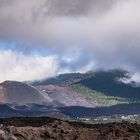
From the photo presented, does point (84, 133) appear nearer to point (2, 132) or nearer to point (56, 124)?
point (56, 124)

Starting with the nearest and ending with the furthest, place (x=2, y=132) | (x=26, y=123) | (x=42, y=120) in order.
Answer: (x=2, y=132) < (x=26, y=123) < (x=42, y=120)

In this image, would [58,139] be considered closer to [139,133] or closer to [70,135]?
[70,135]

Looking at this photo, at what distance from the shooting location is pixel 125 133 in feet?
465

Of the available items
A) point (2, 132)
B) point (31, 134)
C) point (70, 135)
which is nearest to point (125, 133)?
point (70, 135)

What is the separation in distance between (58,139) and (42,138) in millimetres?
4407

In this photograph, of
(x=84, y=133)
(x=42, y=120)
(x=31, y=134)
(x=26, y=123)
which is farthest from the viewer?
(x=42, y=120)

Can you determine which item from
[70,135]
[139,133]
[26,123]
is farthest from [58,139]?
[26,123]

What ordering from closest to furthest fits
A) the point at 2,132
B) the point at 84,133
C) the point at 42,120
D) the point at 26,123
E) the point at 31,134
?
1. the point at 2,132
2. the point at 31,134
3. the point at 84,133
4. the point at 26,123
5. the point at 42,120

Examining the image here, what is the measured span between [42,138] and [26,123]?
134 feet

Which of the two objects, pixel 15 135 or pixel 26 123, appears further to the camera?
pixel 26 123

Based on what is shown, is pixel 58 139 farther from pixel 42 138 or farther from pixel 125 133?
pixel 125 133

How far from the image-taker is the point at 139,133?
144m

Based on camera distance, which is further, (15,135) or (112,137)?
(112,137)

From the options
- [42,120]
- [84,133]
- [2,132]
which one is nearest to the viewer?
[2,132]
